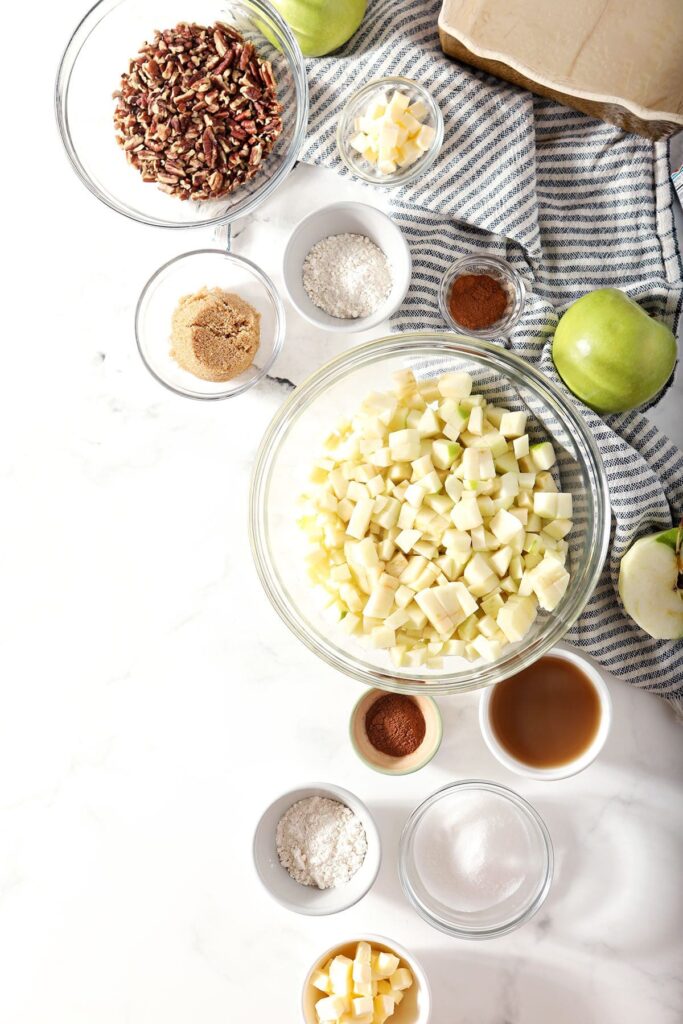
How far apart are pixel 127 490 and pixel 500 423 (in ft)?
2.36

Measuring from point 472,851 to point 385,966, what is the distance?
26cm

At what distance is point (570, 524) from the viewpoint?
1438 millimetres

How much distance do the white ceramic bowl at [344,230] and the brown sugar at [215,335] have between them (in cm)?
11

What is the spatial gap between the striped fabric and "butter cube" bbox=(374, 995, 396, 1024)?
701 mm

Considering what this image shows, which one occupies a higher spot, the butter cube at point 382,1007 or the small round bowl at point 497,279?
the small round bowl at point 497,279

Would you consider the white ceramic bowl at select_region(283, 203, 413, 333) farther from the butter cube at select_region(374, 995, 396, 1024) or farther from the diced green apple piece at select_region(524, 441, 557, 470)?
the butter cube at select_region(374, 995, 396, 1024)

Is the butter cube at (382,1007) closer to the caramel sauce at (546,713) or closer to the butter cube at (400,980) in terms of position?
the butter cube at (400,980)

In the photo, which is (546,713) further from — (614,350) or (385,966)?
(614,350)

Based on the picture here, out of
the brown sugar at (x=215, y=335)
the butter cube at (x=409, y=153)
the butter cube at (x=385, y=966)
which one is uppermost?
the butter cube at (x=409, y=153)

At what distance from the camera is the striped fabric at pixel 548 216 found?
1.51 meters

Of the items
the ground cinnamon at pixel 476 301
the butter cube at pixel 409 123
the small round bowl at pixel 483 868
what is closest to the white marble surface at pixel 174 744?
the small round bowl at pixel 483 868

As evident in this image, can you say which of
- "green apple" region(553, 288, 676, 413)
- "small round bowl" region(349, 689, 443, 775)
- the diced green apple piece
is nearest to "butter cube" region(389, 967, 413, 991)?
"small round bowl" region(349, 689, 443, 775)

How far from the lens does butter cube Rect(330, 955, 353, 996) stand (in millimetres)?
1454

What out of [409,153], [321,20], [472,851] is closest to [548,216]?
[409,153]
